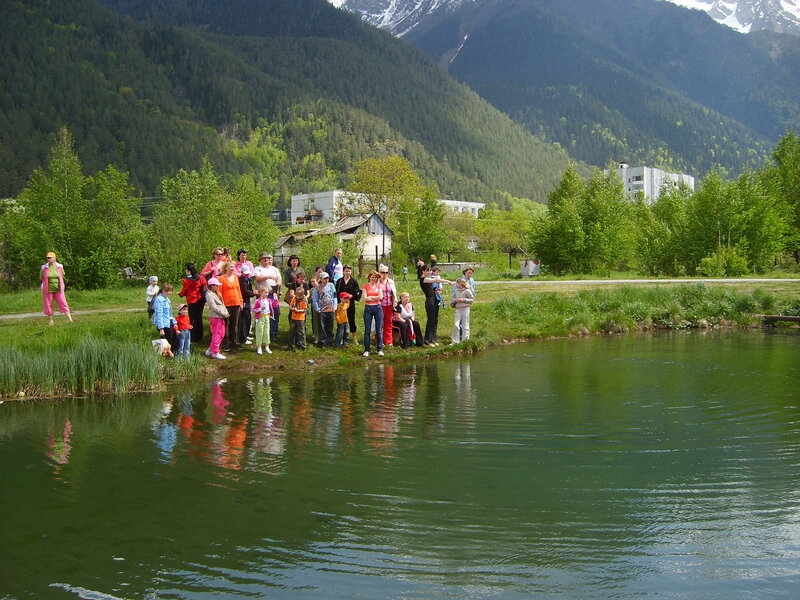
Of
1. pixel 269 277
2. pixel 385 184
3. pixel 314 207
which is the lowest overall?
pixel 269 277

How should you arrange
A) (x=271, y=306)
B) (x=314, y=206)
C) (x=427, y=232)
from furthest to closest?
(x=314, y=206) → (x=427, y=232) → (x=271, y=306)

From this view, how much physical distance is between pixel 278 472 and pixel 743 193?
152 ft

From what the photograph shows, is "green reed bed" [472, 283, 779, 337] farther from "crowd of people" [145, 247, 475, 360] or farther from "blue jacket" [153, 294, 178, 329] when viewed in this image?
"blue jacket" [153, 294, 178, 329]

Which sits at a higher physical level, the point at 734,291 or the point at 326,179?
the point at 326,179

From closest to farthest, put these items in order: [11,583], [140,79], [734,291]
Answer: [11,583] < [734,291] < [140,79]

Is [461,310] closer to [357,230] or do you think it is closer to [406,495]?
[406,495]

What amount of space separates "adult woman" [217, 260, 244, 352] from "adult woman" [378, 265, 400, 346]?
11.0 feet

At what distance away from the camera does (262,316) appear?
16.8 metres

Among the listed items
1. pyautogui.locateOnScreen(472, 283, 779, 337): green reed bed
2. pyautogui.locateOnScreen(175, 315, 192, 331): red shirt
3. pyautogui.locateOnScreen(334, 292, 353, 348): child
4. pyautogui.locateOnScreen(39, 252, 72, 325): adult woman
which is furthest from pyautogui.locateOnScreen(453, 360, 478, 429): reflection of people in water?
pyautogui.locateOnScreen(39, 252, 72, 325): adult woman

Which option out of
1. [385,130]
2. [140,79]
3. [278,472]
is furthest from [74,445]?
[140,79]

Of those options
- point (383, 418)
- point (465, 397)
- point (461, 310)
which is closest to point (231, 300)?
point (465, 397)

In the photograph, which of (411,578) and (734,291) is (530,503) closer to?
(411,578)

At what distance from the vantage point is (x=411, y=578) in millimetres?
5789

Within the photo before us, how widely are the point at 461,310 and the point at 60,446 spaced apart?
11.7m
